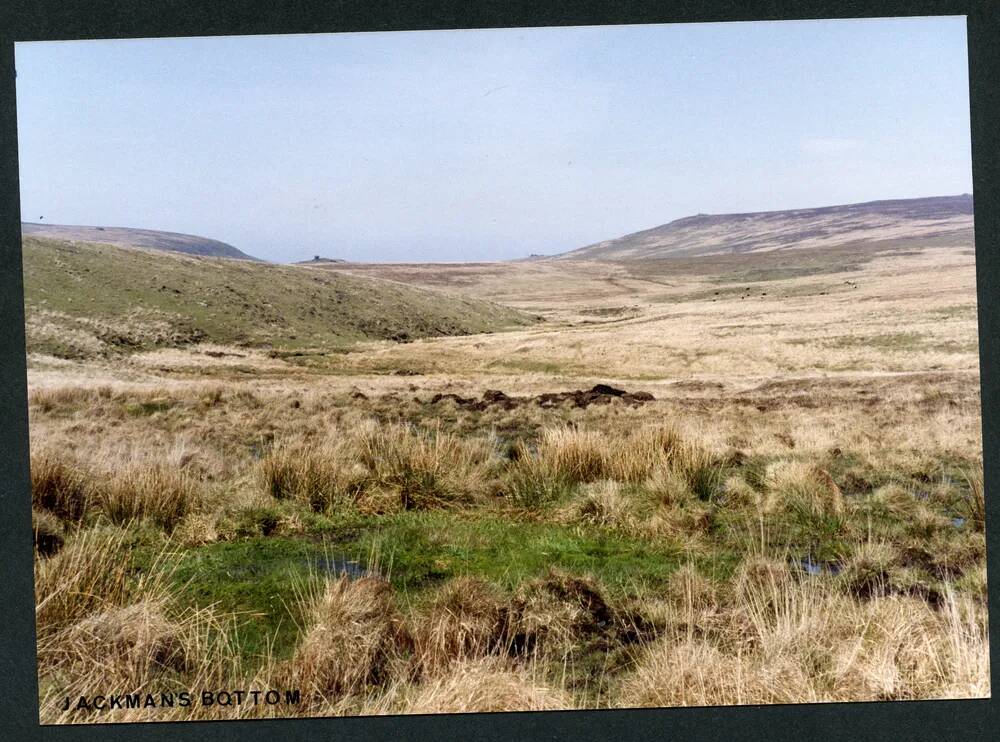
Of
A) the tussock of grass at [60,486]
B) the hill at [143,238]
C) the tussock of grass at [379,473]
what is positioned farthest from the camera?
the tussock of grass at [379,473]

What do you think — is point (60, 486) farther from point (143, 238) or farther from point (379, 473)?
point (379, 473)

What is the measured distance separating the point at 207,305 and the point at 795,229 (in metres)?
4.67

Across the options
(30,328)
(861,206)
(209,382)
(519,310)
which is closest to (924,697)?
(861,206)

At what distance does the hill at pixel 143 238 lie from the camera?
458 centimetres

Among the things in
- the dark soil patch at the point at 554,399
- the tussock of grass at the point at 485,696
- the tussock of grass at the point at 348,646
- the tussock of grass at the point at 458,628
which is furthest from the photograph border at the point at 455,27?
the dark soil patch at the point at 554,399

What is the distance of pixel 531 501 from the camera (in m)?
5.05

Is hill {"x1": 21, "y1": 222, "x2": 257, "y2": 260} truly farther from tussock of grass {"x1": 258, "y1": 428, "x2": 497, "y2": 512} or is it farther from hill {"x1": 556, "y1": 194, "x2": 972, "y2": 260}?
hill {"x1": 556, "y1": 194, "x2": 972, "y2": 260}

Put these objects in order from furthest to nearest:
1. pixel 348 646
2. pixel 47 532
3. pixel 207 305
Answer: pixel 207 305 < pixel 47 532 < pixel 348 646

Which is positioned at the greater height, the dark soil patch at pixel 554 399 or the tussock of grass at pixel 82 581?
the dark soil patch at pixel 554 399

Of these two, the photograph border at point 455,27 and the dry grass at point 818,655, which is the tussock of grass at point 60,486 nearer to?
the photograph border at point 455,27

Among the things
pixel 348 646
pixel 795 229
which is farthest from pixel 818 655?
pixel 795 229

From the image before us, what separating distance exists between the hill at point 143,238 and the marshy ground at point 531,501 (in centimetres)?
57

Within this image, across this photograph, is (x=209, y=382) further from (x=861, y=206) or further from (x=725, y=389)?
(x=861, y=206)

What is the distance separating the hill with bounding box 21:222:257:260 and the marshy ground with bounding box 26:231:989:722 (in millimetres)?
574
